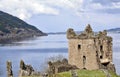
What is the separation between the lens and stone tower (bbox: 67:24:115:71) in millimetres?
75188

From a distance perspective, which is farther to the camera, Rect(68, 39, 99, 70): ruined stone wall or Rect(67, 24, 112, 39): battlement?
Rect(67, 24, 112, 39): battlement

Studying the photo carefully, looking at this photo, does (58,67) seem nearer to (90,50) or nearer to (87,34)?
(90,50)

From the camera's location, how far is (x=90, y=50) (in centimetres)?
7562

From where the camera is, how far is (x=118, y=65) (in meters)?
164

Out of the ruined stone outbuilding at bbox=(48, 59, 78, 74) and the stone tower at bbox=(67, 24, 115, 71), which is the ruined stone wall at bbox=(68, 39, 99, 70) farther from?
the ruined stone outbuilding at bbox=(48, 59, 78, 74)

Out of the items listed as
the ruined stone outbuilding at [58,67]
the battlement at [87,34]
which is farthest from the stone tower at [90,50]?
the ruined stone outbuilding at [58,67]

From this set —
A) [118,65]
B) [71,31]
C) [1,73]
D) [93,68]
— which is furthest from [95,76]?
[1,73]

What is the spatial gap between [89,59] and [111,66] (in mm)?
4474

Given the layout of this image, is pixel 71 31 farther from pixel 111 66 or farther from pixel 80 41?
pixel 111 66

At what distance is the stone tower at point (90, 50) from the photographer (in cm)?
7519

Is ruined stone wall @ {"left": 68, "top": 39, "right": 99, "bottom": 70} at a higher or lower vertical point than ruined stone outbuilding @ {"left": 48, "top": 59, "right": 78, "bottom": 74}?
higher

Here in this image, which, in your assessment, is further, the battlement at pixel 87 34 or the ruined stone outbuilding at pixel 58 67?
the battlement at pixel 87 34

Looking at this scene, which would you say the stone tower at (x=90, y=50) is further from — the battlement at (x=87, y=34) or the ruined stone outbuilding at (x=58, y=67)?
the ruined stone outbuilding at (x=58, y=67)

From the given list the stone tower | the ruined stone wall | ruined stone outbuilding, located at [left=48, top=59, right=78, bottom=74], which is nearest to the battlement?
the stone tower
